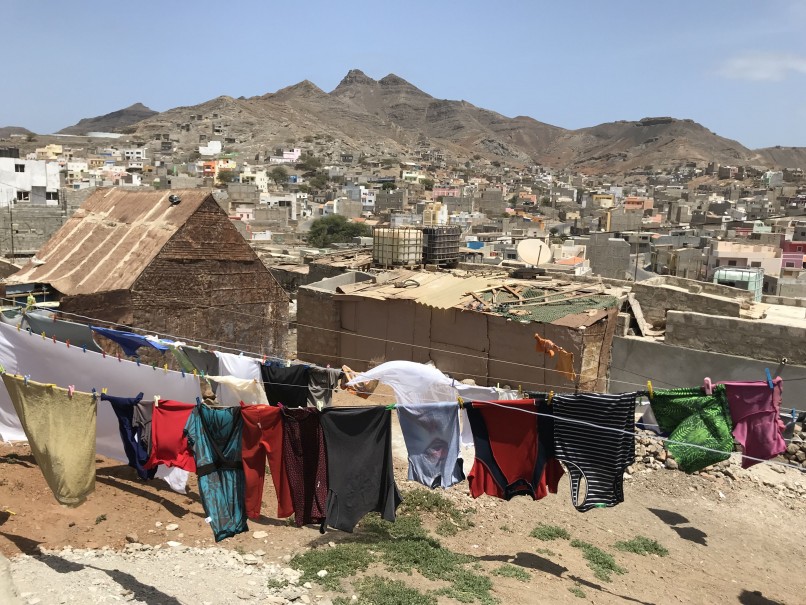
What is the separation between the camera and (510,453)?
638 centimetres

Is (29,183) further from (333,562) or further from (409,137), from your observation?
(409,137)

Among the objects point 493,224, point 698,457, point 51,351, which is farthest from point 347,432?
point 493,224

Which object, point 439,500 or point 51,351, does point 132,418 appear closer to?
point 51,351

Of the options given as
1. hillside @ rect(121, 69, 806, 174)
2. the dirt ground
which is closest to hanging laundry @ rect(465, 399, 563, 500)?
the dirt ground

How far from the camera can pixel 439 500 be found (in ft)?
27.0

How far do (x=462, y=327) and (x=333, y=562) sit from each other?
6.11 meters

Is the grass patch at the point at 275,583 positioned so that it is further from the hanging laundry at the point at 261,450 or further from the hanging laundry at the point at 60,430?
the hanging laundry at the point at 60,430

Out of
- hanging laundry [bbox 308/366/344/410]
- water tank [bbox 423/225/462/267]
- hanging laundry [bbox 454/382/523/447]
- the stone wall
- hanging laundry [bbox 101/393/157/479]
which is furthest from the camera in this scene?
water tank [bbox 423/225/462/267]

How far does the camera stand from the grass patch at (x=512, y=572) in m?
6.77

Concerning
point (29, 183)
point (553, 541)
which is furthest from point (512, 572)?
point (29, 183)

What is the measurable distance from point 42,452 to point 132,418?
2.56 feet

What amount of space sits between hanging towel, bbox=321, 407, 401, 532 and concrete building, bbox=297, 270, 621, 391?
551cm

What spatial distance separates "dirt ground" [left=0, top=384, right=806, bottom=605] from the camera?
6648mm

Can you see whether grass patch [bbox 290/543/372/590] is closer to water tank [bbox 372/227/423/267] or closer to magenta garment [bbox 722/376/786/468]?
magenta garment [bbox 722/376/786/468]
